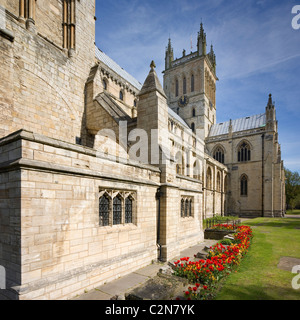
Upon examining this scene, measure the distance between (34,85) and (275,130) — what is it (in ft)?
126

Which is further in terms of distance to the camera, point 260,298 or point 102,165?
point 102,165

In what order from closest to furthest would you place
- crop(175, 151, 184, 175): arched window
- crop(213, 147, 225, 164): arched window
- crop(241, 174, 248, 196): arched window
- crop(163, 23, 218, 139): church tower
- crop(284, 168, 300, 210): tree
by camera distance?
crop(175, 151, 184, 175): arched window < crop(241, 174, 248, 196): arched window < crop(213, 147, 225, 164): arched window < crop(163, 23, 218, 139): church tower < crop(284, 168, 300, 210): tree

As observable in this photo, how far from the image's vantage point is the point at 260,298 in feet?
16.6

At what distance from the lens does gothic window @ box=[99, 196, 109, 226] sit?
6.04 metres

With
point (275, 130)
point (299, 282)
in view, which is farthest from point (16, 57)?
point (275, 130)

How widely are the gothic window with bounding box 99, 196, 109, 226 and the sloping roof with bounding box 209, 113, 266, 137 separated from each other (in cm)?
3880

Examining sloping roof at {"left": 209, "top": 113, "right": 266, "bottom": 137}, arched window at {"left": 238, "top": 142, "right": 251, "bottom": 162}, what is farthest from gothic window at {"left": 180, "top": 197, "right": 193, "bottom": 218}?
sloping roof at {"left": 209, "top": 113, "right": 266, "bottom": 137}

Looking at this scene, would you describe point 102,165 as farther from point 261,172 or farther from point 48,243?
point 261,172

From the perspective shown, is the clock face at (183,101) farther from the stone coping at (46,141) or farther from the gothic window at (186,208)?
the stone coping at (46,141)

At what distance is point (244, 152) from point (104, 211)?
36.5 m

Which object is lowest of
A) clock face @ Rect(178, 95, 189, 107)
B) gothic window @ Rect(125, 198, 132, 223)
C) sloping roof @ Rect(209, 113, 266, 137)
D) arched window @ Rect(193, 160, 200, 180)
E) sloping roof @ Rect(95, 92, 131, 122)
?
gothic window @ Rect(125, 198, 132, 223)

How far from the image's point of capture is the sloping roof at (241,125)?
129ft

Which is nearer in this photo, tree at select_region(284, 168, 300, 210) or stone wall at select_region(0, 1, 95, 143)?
stone wall at select_region(0, 1, 95, 143)

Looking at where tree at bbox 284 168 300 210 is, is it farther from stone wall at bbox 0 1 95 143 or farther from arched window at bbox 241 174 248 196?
stone wall at bbox 0 1 95 143
